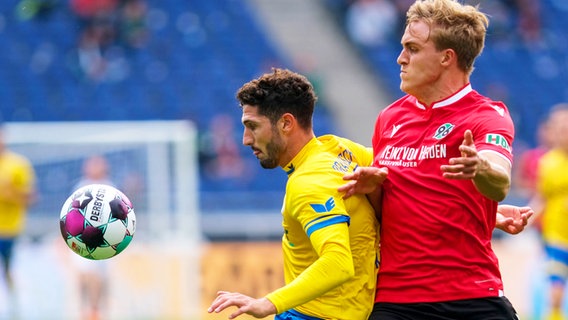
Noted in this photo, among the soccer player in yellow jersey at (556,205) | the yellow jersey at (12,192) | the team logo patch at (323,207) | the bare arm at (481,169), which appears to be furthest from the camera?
the yellow jersey at (12,192)

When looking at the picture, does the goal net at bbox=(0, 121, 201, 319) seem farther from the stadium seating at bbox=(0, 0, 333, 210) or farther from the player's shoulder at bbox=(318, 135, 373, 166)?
the player's shoulder at bbox=(318, 135, 373, 166)

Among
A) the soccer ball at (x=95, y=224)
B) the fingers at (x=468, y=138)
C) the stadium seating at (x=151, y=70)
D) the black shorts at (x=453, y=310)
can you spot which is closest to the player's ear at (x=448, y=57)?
the fingers at (x=468, y=138)

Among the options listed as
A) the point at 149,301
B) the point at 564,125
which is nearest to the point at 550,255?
the point at 564,125

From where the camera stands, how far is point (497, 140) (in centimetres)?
457

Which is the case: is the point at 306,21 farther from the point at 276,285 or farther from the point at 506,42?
the point at 276,285

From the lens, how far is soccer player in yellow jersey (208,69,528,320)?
4.72 m

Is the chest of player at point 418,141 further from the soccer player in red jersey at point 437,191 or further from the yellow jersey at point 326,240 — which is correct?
the yellow jersey at point 326,240

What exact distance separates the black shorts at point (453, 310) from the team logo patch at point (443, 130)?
0.76 meters

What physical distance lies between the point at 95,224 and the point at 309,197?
1360mm

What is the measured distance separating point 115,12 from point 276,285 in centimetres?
714

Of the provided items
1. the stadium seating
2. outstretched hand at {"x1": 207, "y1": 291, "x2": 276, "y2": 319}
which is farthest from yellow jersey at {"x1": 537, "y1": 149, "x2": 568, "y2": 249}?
outstretched hand at {"x1": 207, "y1": 291, "x2": 276, "y2": 319}

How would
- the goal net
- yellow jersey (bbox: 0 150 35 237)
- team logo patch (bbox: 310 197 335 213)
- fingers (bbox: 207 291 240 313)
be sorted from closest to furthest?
fingers (bbox: 207 291 240 313) < team logo patch (bbox: 310 197 335 213) < yellow jersey (bbox: 0 150 35 237) < the goal net

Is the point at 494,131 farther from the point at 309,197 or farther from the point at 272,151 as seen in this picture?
the point at 272,151

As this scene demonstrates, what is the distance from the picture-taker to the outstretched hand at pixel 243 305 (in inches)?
175
